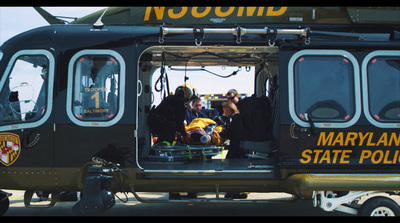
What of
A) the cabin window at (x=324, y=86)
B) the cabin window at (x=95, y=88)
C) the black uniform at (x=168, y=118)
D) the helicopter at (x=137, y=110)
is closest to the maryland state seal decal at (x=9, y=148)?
the helicopter at (x=137, y=110)

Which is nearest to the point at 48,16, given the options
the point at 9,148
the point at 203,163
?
the point at 9,148

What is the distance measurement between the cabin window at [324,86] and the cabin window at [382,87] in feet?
0.50

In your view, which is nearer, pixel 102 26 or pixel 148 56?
pixel 102 26

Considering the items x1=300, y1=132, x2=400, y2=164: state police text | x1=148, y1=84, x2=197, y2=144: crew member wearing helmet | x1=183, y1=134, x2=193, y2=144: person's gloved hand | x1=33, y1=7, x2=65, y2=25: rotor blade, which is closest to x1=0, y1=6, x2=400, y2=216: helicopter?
x1=300, y1=132, x2=400, y2=164: state police text

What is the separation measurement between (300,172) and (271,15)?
6.57ft

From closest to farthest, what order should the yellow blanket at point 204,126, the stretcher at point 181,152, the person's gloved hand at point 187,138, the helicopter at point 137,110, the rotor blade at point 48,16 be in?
the helicopter at point 137,110, the rotor blade at point 48,16, the stretcher at point 181,152, the person's gloved hand at point 187,138, the yellow blanket at point 204,126

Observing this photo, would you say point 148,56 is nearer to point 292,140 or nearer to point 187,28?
point 187,28

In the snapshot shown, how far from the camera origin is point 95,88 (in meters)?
4.95

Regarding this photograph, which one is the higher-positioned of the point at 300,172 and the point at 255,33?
the point at 255,33

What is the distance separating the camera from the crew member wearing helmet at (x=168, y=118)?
6.03m

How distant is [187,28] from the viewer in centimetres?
486

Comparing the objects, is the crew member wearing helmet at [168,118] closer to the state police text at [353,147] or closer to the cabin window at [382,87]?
the state police text at [353,147]

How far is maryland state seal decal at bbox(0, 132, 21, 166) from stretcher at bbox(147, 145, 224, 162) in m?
1.67
